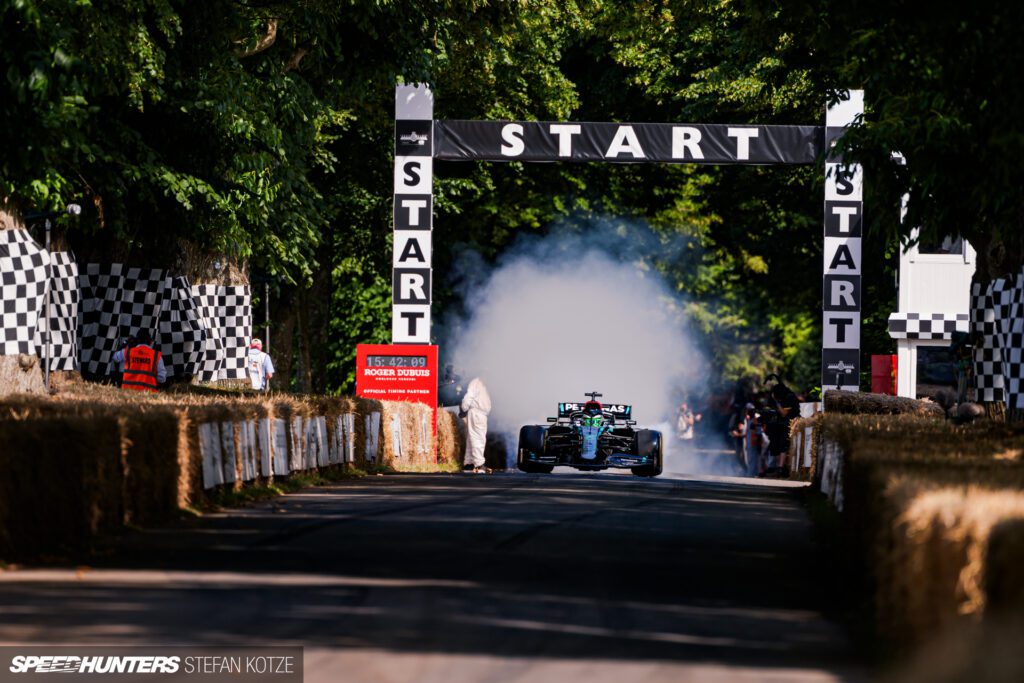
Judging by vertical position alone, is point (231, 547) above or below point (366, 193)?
below

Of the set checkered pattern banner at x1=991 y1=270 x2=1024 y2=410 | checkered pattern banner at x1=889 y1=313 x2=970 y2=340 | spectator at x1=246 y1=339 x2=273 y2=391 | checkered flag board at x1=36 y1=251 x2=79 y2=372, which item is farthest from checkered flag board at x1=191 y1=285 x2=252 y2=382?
checkered pattern banner at x1=991 y1=270 x2=1024 y2=410

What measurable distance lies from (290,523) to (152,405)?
2521mm

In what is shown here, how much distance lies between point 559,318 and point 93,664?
130ft

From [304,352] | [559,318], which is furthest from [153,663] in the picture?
[304,352]

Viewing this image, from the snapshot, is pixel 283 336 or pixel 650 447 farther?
pixel 283 336

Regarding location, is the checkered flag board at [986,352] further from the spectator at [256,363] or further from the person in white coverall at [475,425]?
the spectator at [256,363]

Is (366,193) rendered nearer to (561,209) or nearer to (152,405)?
(561,209)

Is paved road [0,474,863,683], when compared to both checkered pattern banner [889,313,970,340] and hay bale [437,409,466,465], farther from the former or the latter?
checkered pattern banner [889,313,970,340]

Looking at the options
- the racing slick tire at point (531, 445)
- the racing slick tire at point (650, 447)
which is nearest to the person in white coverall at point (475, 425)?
the racing slick tire at point (531, 445)

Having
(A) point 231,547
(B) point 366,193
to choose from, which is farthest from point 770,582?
(B) point 366,193

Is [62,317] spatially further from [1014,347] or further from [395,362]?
[1014,347]

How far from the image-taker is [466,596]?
32.8ft

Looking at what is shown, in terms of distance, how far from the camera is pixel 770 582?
37.3 feet

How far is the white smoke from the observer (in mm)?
46188
